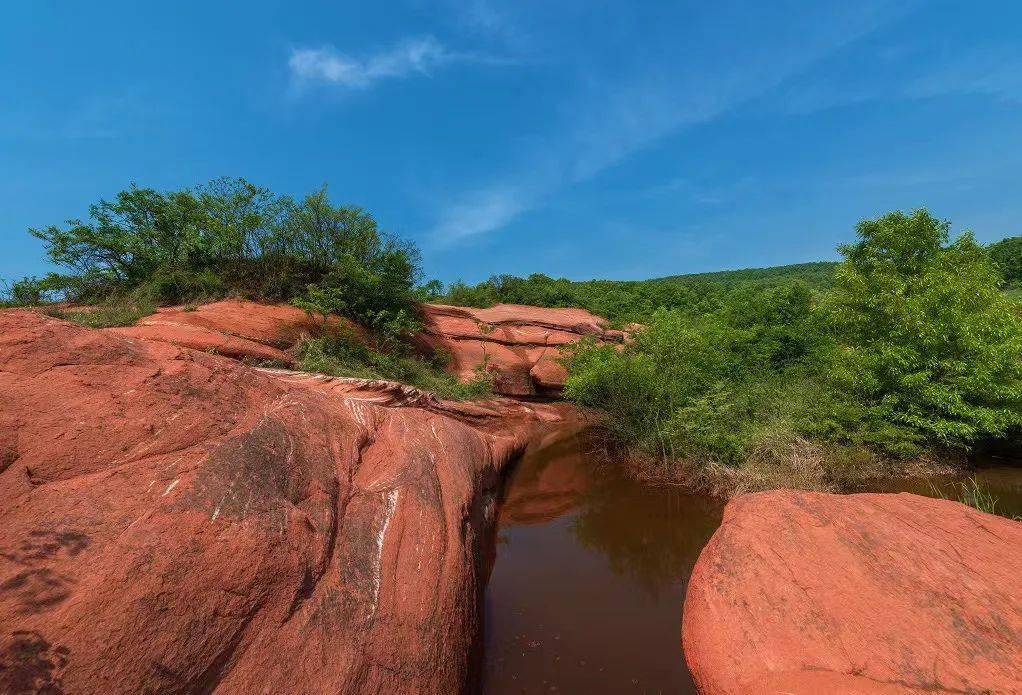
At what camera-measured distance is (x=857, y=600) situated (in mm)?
3434

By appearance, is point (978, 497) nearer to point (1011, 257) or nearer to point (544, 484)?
point (544, 484)

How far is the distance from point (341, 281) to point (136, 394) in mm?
12705

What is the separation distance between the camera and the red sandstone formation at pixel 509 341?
21500mm

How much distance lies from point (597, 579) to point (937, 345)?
31.6 ft

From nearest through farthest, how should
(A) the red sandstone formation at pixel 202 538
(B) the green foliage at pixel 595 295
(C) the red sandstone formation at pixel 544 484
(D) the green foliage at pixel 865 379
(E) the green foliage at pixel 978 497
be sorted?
1. (A) the red sandstone formation at pixel 202 538
2. (E) the green foliage at pixel 978 497
3. (C) the red sandstone formation at pixel 544 484
4. (D) the green foliage at pixel 865 379
5. (B) the green foliage at pixel 595 295

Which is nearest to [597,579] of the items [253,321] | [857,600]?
[857,600]

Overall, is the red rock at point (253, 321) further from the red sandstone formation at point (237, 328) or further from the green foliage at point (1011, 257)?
the green foliage at point (1011, 257)

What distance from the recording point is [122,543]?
7.91 ft

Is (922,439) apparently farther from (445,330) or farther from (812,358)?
(445,330)

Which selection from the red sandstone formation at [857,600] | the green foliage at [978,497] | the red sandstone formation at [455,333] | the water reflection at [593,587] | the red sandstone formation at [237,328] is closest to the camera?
the red sandstone formation at [857,600]

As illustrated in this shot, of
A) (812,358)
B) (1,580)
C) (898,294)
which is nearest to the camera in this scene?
(1,580)

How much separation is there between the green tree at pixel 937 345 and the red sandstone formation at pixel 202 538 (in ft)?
34.4

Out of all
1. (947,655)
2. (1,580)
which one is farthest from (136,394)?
(947,655)

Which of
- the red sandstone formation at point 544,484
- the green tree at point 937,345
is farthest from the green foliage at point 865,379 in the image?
the red sandstone formation at point 544,484
